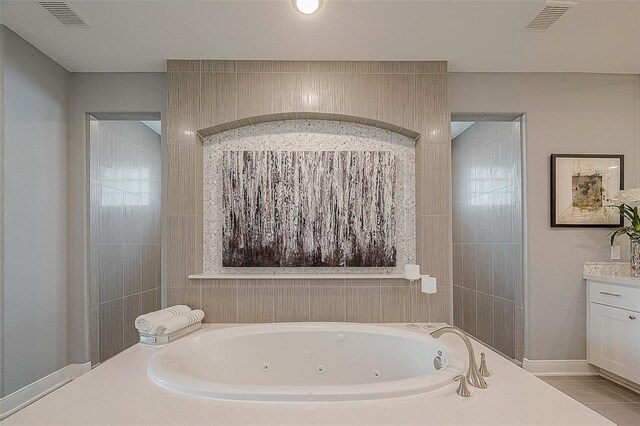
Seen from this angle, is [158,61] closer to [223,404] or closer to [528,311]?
[223,404]

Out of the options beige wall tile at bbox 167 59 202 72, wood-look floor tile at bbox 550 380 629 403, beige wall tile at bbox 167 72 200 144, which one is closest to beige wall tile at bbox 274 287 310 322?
beige wall tile at bbox 167 72 200 144

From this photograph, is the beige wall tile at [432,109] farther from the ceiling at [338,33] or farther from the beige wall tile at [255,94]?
the beige wall tile at [255,94]

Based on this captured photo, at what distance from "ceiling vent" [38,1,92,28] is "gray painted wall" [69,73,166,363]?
0.73 metres

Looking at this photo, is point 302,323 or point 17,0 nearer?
point 17,0

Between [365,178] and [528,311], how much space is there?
1.65 metres

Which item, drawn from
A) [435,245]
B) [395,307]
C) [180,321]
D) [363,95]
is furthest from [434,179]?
[180,321]

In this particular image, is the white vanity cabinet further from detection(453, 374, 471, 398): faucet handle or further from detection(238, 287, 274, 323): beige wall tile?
detection(238, 287, 274, 323): beige wall tile


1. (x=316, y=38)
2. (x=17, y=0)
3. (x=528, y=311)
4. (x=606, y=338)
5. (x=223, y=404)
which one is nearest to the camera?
(x=223, y=404)

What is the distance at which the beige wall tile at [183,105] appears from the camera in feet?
10.1

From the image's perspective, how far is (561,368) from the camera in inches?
130

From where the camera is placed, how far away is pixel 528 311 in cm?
330

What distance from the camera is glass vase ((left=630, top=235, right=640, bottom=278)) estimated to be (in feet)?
10.2

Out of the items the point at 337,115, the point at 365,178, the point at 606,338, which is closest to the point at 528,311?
the point at 606,338

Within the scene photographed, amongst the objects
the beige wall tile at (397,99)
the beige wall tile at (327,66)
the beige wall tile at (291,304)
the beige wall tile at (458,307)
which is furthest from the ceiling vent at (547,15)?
the beige wall tile at (458,307)
